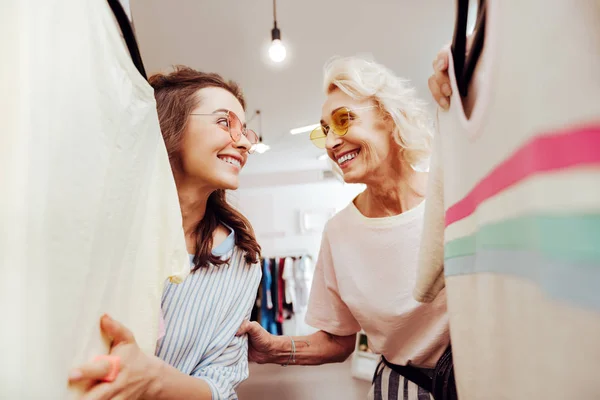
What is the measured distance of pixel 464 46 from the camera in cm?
55

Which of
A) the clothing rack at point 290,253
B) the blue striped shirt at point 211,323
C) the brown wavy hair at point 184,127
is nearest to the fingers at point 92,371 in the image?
the blue striped shirt at point 211,323

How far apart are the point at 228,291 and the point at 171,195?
1.59 feet

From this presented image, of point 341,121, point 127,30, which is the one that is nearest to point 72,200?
point 127,30

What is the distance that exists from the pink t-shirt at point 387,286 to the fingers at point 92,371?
2.93 feet

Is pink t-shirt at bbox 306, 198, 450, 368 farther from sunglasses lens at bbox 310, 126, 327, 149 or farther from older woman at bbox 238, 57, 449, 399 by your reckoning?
sunglasses lens at bbox 310, 126, 327, 149

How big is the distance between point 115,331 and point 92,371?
0.07m

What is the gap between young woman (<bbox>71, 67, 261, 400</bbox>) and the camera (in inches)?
39.3

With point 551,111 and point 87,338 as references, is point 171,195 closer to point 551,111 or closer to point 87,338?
point 87,338

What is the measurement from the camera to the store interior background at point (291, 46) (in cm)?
264

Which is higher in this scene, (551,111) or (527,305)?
(551,111)

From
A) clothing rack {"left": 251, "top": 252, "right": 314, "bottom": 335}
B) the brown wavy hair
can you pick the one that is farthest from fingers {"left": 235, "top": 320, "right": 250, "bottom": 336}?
clothing rack {"left": 251, "top": 252, "right": 314, "bottom": 335}

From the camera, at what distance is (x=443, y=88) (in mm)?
623

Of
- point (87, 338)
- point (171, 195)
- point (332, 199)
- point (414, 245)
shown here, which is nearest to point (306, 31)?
point (414, 245)

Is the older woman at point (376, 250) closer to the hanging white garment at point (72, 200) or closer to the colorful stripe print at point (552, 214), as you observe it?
the hanging white garment at point (72, 200)
